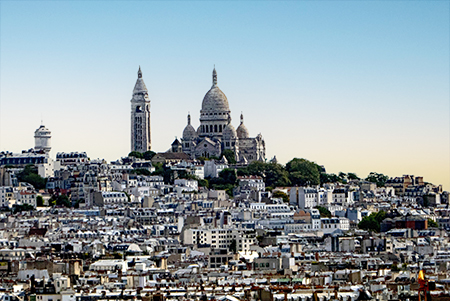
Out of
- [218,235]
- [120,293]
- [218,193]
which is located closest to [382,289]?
[120,293]

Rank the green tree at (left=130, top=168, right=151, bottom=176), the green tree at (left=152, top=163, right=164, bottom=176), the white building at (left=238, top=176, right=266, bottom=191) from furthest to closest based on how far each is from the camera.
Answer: the green tree at (left=152, top=163, right=164, bottom=176) → the green tree at (left=130, top=168, right=151, bottom=176) → the white building at (left=238, top=176, right=266, bottom=191)

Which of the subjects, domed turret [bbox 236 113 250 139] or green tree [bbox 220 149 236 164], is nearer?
green tree [bbox 220 149 236 164]

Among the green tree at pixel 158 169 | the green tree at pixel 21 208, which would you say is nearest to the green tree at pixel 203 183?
the green tree at pixel 158 169

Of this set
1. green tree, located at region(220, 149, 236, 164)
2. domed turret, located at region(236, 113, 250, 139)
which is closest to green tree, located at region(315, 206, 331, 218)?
green tree, located at region(220, 149, 236, 164)

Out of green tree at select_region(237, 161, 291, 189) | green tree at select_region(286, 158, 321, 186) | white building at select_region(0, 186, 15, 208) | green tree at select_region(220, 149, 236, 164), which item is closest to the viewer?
white building at select_region(0, 186, 15, 208)

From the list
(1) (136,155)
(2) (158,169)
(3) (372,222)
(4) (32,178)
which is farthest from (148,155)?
(3) (372,222)

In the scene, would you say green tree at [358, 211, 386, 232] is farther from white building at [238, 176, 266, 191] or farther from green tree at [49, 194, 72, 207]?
green tree at [49, 194, 72, 207]

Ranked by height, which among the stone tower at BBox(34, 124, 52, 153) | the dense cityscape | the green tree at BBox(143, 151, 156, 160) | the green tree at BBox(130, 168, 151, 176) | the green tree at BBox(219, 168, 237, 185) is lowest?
the dense cityscape

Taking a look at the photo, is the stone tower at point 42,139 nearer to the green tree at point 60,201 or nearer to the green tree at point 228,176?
the green tree at point 228,176
